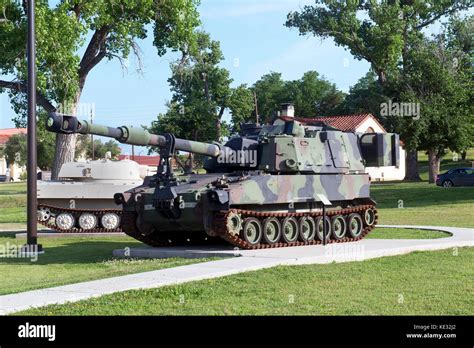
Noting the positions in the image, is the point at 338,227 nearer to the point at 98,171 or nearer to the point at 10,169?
the point at 98,171

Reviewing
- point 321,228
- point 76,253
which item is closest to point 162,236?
point 76,253

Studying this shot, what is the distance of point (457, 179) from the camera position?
4494 centimetres

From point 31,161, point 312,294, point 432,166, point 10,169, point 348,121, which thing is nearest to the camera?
point 312,294

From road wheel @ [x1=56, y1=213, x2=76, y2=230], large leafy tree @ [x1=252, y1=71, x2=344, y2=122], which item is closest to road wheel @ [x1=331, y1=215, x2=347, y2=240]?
road wheel @ [x1=56, y1=213, x2=76, y2=230]

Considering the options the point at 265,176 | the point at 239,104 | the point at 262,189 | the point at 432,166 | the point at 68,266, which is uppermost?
the point at 239,104

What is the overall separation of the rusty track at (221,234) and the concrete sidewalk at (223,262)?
0.41 meters

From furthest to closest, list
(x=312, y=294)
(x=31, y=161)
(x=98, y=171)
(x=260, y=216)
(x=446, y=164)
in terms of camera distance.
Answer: (x=446, y=164) → (x=98, y=171) → (x=31, y=161) → (x=260, y=216) → (x=312, y=294)

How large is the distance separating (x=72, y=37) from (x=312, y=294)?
57.9 feet

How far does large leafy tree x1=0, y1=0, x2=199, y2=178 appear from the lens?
25.0 metres

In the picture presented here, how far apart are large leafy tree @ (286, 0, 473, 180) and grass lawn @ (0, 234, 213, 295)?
31897mm

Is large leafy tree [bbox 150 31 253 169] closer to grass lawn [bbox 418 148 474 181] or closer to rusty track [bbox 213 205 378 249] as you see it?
grass lawn [bbox 418 148 474 181]

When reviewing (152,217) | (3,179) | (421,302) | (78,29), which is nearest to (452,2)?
(78,29)

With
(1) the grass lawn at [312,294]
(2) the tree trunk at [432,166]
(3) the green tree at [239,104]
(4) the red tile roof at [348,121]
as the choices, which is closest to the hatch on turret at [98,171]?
(1) the grass lawn at [312,294]

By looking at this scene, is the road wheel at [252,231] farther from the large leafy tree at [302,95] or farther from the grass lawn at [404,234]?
the large leafy tree at [302,95]
